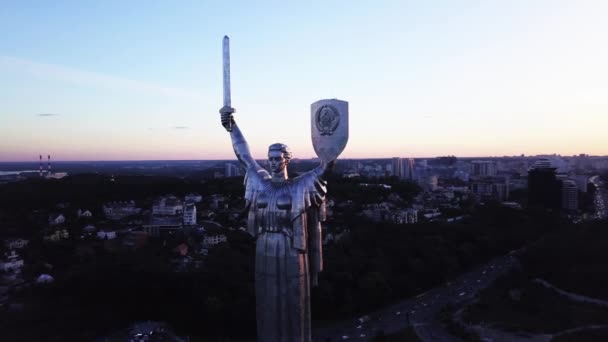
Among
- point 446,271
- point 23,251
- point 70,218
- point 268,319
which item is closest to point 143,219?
point 70,218

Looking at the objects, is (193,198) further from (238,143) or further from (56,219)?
(238,143)

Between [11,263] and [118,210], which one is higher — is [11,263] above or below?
below

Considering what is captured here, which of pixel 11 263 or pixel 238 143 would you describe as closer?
pixel 238 143

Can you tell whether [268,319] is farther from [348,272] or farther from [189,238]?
[189,238]

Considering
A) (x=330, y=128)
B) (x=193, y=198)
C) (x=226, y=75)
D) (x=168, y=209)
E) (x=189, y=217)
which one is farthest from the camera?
(x=193, y=198)

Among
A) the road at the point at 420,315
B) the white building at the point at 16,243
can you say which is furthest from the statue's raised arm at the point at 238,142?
the white building at the point at 16,243

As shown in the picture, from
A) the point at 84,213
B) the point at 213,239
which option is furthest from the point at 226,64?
the point at 84,213

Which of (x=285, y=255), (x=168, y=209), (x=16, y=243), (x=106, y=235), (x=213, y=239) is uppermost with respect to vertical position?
(x=285, y=255)
